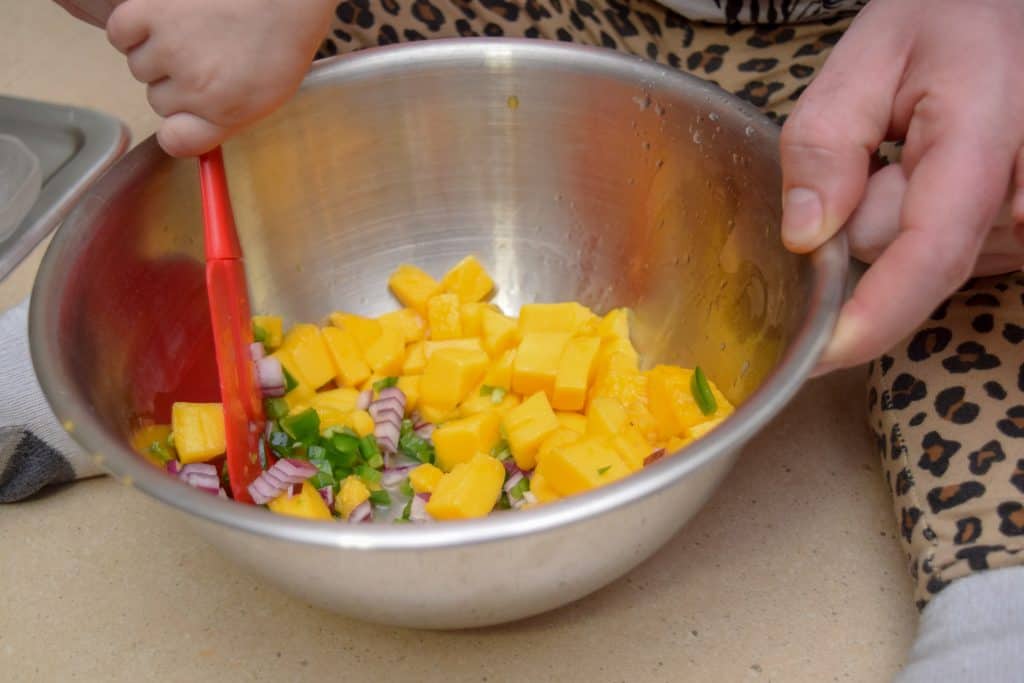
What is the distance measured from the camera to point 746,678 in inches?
29.2

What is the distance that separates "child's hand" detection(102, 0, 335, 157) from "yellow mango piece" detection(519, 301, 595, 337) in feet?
1.02

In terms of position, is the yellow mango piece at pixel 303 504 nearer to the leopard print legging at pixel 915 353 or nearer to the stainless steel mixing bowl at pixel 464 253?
the stainless steel mixing bowl at pixel 464 253

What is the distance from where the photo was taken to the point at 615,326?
96cm

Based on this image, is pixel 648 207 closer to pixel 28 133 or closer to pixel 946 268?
pixel 946 268

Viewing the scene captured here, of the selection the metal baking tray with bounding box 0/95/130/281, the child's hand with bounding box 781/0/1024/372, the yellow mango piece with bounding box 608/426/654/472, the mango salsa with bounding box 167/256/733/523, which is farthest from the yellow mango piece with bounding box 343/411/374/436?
the metal baking tray with bounding box 0/95/130/281

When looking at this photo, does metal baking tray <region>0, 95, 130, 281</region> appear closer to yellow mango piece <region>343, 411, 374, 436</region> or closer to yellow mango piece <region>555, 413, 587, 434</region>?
yellow mango piece <region>343, 411, 374, 436</region>

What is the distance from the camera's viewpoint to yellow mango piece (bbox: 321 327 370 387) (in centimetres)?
95

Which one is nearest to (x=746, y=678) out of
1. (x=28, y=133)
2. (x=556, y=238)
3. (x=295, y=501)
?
(x=295, y=501)

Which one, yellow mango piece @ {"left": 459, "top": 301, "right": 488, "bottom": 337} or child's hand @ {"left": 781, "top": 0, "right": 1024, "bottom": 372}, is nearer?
child's hand @ {"left": 781, "top": 0, "right": 1024, "bottom": 372}

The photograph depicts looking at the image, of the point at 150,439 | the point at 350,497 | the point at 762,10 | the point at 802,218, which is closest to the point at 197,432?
the point at 150,439

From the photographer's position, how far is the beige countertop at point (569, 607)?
758mm

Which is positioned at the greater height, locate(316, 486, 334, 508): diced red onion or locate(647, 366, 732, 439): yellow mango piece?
Answer: locate(647, 366, 732, 439): yellow mango piece

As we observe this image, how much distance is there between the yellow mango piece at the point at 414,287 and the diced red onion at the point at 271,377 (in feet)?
0.52

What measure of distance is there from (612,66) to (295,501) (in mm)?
477
